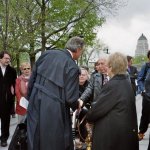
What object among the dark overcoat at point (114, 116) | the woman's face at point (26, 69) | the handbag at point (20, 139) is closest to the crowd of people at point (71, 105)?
the dark overcoat at point (114, 116)

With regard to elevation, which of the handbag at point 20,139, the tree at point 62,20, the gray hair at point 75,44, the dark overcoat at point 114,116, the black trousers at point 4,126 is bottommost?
the black trousers at point 4,126

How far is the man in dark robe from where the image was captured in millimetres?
5746

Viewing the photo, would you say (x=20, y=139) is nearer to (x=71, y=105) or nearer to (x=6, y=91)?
(x=71, y=105)

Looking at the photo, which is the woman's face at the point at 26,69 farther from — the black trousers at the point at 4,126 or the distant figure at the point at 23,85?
the black trousers at the point at 4,126

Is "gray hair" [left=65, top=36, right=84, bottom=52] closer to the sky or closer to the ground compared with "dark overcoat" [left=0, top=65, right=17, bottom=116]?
closer to the sky

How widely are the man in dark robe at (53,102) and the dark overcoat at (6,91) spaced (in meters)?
3.71

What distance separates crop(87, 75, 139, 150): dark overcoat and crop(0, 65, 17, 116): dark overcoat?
13.8 ft

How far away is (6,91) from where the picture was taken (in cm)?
959

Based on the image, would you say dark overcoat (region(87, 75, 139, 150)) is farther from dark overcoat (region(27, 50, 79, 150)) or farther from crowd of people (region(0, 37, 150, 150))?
dark overcoat (region(27, 50, 79, 150))

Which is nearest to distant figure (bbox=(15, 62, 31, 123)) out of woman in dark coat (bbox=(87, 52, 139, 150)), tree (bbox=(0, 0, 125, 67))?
woman in dark coat (bbox=(87, 52, 139, 150))

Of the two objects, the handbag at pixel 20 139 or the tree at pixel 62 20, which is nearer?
the handbag at pixel 20 139

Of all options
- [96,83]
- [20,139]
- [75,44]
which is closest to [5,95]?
[96,83]

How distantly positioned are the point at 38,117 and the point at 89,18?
30.3m

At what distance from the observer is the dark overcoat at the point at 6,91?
952 centimetres
